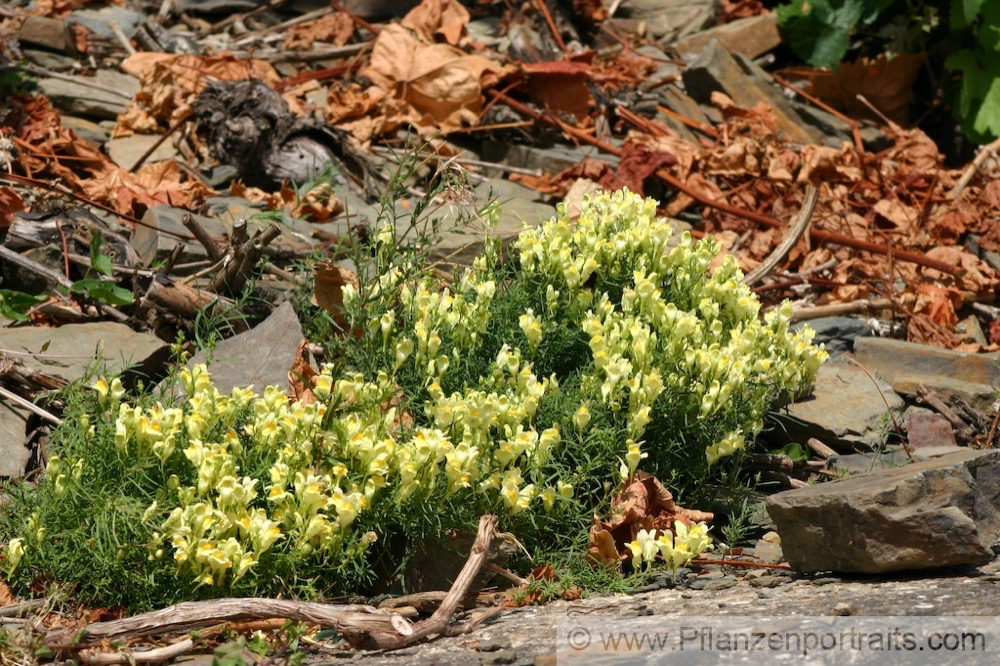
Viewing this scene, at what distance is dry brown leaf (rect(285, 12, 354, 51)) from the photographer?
28.7ft

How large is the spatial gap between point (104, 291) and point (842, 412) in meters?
3.16

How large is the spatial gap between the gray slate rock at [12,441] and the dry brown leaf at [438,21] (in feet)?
15.1

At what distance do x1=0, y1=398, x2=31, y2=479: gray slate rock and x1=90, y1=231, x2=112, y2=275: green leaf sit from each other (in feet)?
2.40

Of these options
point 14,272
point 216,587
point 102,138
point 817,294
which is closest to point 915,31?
point 817,294

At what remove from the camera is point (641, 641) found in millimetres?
2871

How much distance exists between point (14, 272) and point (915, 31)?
6704mm

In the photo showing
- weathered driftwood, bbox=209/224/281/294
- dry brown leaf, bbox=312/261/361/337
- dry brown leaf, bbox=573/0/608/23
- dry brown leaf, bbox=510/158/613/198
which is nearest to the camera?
dry brown leaf, bbox=312/261/361/337

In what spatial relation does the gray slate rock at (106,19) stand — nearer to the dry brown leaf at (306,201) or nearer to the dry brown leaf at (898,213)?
the dry brown leaf at (306,201)

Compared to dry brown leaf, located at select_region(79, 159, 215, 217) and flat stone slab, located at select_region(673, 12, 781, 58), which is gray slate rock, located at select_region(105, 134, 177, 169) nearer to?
dry brown leaf, located at select_region(79, 159, 215, 217)

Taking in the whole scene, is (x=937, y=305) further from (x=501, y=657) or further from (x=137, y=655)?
(x=137, y=655)

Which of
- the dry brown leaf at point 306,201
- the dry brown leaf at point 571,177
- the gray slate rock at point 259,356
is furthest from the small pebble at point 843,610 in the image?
the dry brown leaf at point 571,177

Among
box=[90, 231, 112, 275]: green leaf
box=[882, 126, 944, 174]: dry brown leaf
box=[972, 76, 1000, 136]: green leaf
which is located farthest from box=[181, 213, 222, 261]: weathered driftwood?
box=[972, 76, 1000, 136]: green leaf

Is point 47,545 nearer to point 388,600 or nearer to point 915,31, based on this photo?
point 388,600

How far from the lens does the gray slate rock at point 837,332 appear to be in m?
5.72
